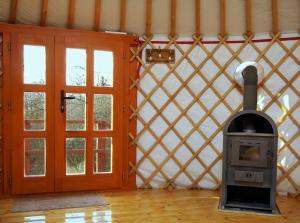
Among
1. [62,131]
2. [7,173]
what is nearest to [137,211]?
[62,131]

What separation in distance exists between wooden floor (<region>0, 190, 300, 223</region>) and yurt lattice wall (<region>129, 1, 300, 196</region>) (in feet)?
0.95

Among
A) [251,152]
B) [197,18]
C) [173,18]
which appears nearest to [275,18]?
[197,18]

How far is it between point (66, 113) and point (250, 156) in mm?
1720

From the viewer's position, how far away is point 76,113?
2943 mm

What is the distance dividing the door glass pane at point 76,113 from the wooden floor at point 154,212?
72 centimetres

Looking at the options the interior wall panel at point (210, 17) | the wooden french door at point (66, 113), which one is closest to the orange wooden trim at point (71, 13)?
the wooden french door at point (66, 113)

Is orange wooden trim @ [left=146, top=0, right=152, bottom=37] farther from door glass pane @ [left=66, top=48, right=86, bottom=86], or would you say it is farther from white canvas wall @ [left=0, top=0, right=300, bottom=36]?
door glass pane @ [left=66, top=48, right=86, bottom=86]

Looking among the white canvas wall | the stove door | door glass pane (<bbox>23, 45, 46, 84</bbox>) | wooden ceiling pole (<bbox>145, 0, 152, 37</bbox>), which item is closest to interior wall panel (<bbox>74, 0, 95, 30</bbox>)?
the white canvas wall

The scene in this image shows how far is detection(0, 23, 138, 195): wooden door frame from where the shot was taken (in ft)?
8.91

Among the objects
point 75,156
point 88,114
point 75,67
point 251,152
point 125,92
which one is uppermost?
point 75,67

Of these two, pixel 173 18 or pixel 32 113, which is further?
pixel 173 18

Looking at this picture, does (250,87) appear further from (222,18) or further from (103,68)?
(103,68)

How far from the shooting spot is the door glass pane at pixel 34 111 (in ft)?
9.23

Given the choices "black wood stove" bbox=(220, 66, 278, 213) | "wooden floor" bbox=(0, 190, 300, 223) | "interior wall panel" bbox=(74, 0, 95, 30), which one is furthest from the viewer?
"interior wall panel" bbox=(74, 0, 95, 30)
